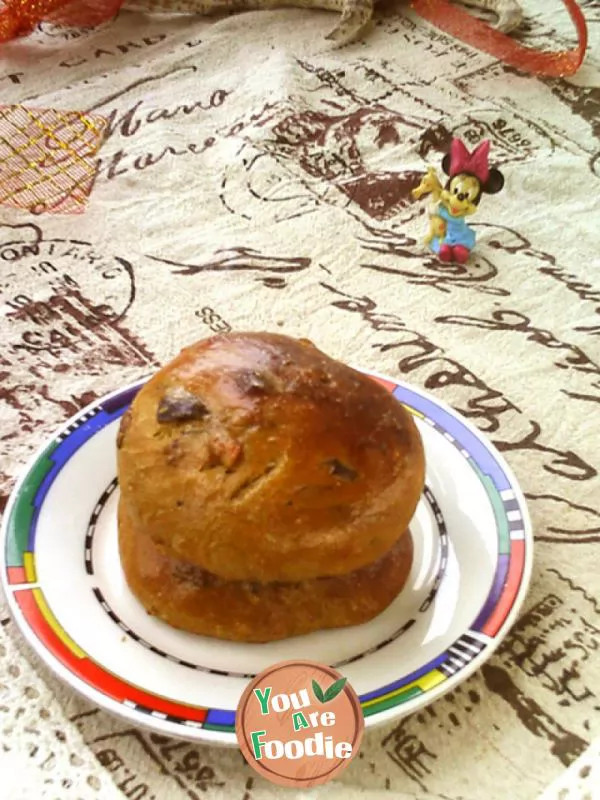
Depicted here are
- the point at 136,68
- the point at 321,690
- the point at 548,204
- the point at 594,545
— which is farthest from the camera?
the point at 136,68

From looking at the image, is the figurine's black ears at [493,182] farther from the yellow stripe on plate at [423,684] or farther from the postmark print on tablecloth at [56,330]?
the yellow stripe on plate at [423,684]

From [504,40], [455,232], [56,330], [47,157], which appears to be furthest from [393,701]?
[504,40]

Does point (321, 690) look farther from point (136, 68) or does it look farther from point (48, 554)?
point (136, 68)

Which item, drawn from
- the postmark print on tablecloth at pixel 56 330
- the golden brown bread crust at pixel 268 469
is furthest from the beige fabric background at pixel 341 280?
the golden brown bread crust at pixel 268 469

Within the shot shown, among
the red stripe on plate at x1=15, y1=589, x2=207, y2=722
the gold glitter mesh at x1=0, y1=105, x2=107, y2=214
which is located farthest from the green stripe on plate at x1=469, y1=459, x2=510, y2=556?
the gold glitter mesh at x1=0, y1=105, x2=107, y2=214

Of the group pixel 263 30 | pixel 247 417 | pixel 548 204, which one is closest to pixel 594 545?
pixel 247 417

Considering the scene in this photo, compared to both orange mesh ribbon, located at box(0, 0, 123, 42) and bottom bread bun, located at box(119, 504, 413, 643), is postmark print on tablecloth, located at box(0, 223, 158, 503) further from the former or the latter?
orange mesh ribbon, located at box(0, 0, 123, 42)
